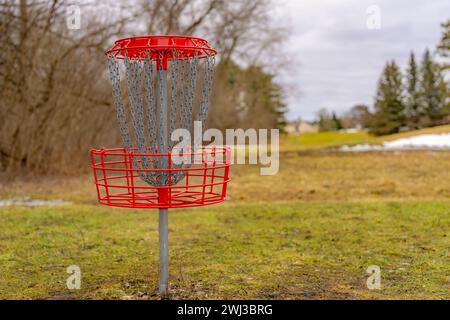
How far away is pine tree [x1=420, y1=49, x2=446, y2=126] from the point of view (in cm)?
5156

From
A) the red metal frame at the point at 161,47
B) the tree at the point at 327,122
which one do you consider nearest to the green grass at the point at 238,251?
the red metal frame at the point at 161,47

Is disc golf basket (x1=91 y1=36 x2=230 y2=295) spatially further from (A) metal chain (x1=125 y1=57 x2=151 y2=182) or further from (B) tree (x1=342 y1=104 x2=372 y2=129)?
(B) tree (x1=342 y1=104 x2=372 y2=129)

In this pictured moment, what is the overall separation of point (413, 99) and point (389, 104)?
136 inches

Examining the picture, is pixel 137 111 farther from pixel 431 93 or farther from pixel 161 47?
pixel 431 93

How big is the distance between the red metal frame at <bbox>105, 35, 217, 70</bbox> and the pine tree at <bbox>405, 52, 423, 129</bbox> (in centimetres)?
4966

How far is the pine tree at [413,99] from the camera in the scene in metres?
52.6

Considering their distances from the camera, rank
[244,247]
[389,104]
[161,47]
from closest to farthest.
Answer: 1. [161,47]
2. [244,247]
3. [389,104]

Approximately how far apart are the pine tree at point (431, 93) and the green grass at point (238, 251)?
45464 millimetres

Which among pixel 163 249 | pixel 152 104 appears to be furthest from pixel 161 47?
pixel 163 249

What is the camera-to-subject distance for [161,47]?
12.9 feet

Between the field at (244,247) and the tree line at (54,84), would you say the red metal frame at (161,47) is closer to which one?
the field at (244,247)

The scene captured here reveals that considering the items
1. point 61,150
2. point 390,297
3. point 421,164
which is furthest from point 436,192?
point 61,150

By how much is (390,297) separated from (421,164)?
47.6 feet

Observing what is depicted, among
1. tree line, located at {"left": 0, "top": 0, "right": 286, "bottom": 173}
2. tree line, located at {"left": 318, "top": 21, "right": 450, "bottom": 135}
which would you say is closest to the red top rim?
tree line, located at {"left": 0, "top": 0, "right": 286, "bottom": 173}
